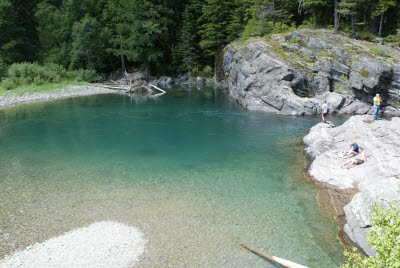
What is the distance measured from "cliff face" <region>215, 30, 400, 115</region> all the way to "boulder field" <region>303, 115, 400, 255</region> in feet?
40.5

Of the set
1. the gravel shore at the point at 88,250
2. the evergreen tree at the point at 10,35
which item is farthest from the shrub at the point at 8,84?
the gravel shore at the point at 88,250

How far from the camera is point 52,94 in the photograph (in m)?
48.0

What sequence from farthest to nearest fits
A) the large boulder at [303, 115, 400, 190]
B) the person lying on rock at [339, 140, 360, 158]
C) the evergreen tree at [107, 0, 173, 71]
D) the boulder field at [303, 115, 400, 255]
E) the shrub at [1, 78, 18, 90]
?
the evergreen tree at [107, 0, 173, 71], the shrub at [1, 78, 18, 90], the person lying on rock at [339, 140, 360, 158], the large boulder at [303, 115, 400, 190], the boulder field at [303, 115, 400, 255]

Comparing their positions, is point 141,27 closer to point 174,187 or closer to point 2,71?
point 2,71

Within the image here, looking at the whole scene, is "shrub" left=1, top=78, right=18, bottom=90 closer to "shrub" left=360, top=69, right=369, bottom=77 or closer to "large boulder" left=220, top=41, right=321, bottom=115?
"large boulder" left=220, top=41, right=321, bottom=115

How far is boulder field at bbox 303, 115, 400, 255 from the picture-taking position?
11875mm

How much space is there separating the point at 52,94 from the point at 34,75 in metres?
6.86

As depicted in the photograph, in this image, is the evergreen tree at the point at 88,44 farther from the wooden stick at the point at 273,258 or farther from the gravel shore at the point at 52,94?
the wooden stick at the point at 273,258

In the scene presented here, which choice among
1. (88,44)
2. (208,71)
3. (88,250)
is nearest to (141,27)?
(88,44)

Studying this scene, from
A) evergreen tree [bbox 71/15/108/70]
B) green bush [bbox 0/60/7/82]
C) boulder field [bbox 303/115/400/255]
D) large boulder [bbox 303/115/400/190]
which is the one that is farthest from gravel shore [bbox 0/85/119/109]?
large boulder [bbox 303/115/400/190]

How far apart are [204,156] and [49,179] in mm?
10690

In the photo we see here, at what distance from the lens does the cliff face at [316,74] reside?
33.1 meters

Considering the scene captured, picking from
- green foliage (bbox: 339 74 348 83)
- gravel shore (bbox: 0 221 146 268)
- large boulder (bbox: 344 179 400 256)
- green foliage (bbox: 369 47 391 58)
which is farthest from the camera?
green foliage (bbox: 339 74 348 83)

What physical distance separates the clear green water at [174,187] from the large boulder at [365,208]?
89 centimetres
